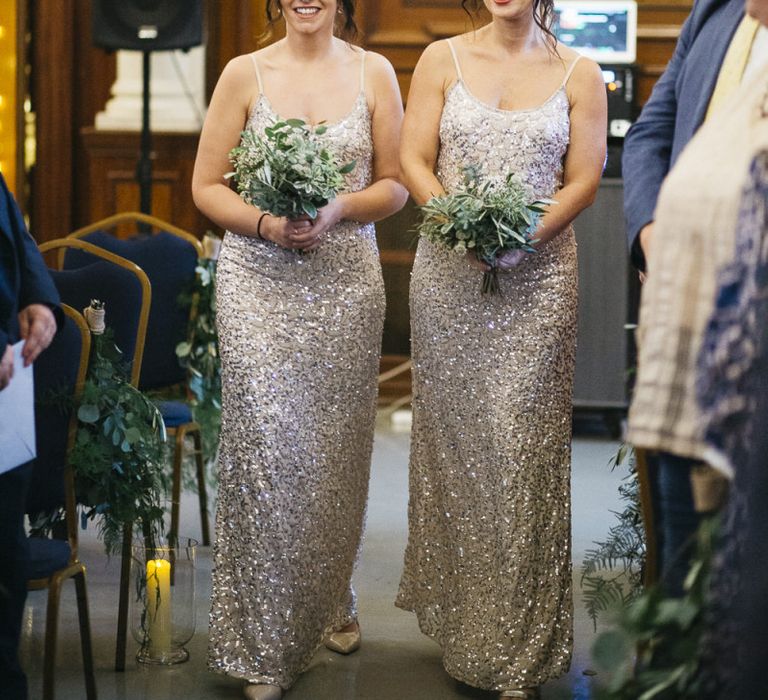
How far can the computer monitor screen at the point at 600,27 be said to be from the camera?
7988 mm

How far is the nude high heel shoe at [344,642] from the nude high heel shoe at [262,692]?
1.43 ft

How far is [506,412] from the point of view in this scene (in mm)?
3760

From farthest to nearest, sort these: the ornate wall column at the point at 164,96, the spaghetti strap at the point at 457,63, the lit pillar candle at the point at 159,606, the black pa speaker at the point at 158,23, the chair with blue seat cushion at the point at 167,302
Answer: the ornate wall column at the point at 164,96 < the black pa speaker at the point at 158,23 < the chair with blue seat cushion at the point at 167,302 < the lit pillar candle at the point at 159,606 < the spaghetti strap at the point at 457,63

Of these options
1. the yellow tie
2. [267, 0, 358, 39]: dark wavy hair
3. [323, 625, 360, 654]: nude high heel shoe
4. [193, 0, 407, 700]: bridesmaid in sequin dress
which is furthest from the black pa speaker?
the yellow tie

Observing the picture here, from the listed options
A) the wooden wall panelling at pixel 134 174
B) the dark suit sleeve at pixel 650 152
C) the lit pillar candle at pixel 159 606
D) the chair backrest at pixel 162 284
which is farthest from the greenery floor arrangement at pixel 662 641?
the wooden wall panelling at pixel 134 174

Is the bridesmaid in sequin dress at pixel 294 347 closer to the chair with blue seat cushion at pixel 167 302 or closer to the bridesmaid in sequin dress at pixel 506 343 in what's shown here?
the bridesmaid in sequin dress at pixel 506 343

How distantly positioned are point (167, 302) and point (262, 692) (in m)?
1.92

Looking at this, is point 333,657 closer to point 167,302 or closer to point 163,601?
point 163,601

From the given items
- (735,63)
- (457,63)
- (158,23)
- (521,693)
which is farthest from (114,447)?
(158,23)

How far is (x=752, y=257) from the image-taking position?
2002 millimetres

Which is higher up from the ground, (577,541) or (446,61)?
(446,61)

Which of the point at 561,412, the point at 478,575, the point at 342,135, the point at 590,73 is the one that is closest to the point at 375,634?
the point at 478,575

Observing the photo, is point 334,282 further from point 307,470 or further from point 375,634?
point 375,634

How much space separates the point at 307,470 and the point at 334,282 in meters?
0.53
